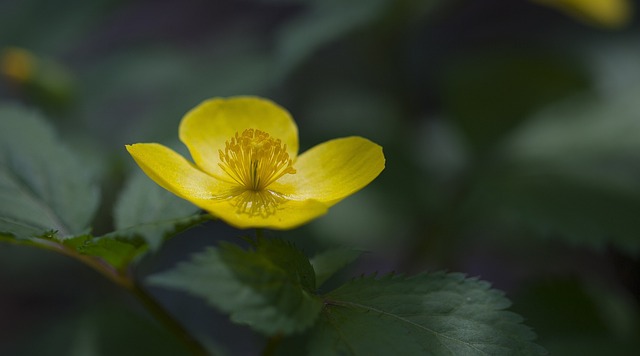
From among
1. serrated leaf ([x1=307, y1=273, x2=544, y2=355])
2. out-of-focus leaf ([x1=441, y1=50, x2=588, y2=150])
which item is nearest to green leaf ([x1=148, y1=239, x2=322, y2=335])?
serrated leaf ([x1=307, y1=273, x2=544, y2=355])

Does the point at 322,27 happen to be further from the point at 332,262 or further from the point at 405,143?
the point at 332,262

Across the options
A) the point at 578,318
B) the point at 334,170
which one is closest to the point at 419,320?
the point at 334,170

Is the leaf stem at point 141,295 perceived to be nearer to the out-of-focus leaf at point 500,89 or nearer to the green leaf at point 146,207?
the green leaf at point 146,207

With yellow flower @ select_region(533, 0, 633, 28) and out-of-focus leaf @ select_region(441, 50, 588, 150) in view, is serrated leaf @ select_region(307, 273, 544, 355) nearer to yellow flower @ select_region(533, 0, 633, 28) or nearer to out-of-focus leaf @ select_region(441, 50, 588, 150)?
out-of-focus leaf @ select_region(441, 50, 588, 150)

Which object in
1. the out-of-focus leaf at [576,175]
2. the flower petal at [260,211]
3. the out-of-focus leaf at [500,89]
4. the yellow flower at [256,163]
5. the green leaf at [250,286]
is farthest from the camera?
the out-of-focus leaf at [500,89]

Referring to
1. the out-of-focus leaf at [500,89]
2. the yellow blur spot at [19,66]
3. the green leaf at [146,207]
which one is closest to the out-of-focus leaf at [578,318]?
the out-of-focus leaf at [500,89]

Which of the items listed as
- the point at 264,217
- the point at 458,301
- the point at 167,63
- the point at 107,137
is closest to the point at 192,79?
the point at 167,63
